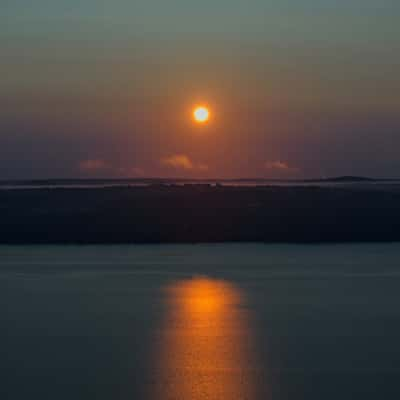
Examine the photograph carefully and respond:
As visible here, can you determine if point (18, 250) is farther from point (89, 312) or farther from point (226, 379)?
point (226, 379)

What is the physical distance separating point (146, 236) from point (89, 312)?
363 inches

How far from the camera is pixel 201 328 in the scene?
949cm

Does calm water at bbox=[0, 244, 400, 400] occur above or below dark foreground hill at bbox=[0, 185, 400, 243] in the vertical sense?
below

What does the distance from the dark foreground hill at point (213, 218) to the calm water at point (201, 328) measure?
4.12m

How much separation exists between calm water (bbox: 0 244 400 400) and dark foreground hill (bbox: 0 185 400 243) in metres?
4.12

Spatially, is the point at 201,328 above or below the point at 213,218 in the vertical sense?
below

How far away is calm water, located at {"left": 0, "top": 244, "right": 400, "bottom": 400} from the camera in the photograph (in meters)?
7.38

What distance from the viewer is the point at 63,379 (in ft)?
24.8

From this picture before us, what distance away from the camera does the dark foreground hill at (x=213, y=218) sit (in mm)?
19688

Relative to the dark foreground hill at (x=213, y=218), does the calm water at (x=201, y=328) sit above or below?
below

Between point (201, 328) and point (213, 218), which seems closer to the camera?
point (201, 328)

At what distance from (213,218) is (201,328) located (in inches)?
501

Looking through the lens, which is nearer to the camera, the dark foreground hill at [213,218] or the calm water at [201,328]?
the calm water at [201,328]

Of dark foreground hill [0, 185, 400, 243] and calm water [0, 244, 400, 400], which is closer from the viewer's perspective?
calm water [0, 244, 400, 400]
